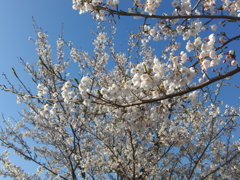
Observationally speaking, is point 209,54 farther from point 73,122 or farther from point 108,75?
point 108,75

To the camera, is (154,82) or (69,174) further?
(69,174)

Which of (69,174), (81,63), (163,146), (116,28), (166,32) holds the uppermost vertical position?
(116,28)

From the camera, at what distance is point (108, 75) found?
A: 7.79m

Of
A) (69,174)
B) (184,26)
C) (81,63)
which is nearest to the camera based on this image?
(184,26)

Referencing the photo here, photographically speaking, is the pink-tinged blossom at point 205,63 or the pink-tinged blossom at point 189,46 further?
the pink-tinged blossom at point 189,46

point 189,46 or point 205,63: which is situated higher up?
point 189,46

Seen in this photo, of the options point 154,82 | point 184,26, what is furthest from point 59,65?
point 154,82

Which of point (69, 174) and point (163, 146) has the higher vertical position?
point (163, 146)

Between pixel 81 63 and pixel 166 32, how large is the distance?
482 centimetres

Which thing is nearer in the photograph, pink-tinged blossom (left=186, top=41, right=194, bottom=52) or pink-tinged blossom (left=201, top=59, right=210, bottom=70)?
pink-tinged blossom (left=201, top=59, right=210, bottom=70)

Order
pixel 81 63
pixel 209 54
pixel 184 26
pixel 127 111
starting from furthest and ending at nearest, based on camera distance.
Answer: pixel 81 63 < pixel 184 26 < pixel 127 111 < pixel 209 54

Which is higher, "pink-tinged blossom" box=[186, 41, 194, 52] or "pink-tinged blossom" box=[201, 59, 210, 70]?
"pink-tinged blossom" box=[186, 41, 194, 52]

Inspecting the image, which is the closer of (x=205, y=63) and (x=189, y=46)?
(x=205, y=63)

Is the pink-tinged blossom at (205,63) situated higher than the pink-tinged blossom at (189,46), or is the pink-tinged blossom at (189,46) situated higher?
the pink-tinged blossom at (189,46)
